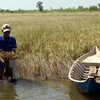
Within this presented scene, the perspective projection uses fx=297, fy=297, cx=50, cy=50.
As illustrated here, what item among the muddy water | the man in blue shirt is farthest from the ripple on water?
the man in blue shirt

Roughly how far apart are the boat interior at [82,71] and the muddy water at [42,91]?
1.14ft

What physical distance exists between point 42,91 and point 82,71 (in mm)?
1339

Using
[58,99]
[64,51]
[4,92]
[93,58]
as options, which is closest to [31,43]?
[64,51]

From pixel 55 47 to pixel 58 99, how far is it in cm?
302

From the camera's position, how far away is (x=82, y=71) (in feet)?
26.9

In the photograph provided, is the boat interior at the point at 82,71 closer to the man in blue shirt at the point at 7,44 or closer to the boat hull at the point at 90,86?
the boat hull at the point at 90,86

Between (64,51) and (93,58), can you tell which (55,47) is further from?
(93,58)

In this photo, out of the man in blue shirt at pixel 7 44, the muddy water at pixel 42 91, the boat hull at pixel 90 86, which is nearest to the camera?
the boat hull at pixel 90 86

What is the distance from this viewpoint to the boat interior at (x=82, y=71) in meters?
7.48

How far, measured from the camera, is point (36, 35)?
11.0m

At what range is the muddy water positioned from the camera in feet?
23.2

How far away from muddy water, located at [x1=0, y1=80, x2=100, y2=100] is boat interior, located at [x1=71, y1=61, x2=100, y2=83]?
35cm

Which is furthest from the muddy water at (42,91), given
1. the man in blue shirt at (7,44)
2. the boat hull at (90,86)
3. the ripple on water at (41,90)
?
the man in blue shirt at (7,44)

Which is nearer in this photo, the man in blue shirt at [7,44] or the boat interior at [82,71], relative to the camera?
the boat interior at [82,71]
